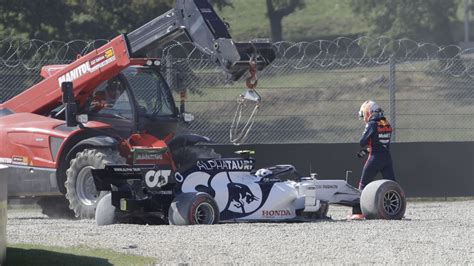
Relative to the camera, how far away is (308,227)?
14461mm

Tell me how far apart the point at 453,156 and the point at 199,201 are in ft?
25.3

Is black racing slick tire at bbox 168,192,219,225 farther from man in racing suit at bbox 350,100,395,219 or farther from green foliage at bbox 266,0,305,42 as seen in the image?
green foliage at bbox 266,0,305,42

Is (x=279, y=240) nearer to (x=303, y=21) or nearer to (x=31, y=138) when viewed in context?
(x=31, y=138)

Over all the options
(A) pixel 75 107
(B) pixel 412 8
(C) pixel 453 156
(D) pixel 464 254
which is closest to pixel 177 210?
(A) pixel 75 107

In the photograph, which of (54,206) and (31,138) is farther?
(54,206)

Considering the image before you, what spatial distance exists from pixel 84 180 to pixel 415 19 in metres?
28.5

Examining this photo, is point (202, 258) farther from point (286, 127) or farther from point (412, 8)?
point (412, 8)

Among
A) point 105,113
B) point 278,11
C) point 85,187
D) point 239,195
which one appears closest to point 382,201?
point 239,195

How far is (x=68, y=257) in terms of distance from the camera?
1165 centimetres

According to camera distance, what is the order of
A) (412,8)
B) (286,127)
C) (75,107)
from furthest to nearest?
(412,8)
(286,127)
(75,107)

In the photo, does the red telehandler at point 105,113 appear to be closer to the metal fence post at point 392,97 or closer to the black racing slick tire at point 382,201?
the black racing slick tire at point 382,201

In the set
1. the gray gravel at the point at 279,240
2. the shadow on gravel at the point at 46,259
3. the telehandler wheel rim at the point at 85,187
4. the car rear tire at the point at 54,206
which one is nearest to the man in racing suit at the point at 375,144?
the gray gravel at the point at 279,240

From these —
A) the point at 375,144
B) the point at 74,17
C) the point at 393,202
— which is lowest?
the point at 393,202

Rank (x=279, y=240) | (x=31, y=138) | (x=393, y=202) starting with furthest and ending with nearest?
(x=31, y=138)
(x=393, y=202)
(x=279, y=240)
